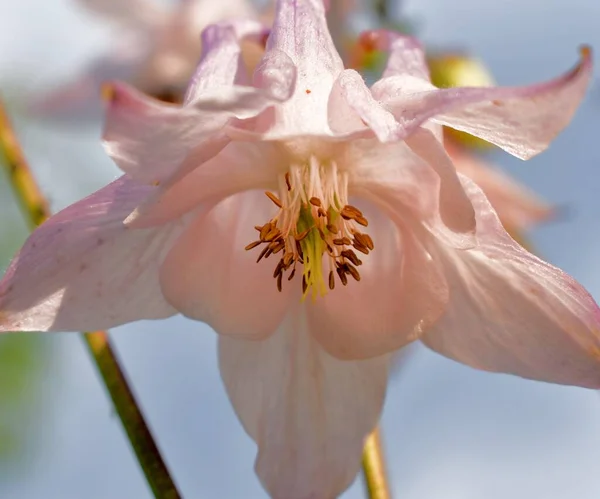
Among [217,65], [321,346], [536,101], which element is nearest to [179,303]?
[321,346]

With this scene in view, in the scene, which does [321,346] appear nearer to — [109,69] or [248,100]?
[248,100]

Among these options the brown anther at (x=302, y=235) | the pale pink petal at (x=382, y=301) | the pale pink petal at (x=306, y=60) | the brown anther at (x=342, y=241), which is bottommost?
the pale pink petal at (x=382, y=301)

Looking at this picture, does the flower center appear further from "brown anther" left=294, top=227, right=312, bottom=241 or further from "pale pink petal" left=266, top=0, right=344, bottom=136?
"pale pink petal" left=266, top=0, right=344, bottom=136

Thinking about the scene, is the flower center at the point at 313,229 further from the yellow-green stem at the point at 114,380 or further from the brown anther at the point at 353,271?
the yellow-green stem at the point at 114,380

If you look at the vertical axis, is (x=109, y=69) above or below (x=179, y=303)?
above

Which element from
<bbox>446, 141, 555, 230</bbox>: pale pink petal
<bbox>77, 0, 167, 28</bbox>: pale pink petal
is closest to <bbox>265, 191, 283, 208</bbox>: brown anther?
<bbox>446, 141, 555, 230</bbox>: pale pink petal

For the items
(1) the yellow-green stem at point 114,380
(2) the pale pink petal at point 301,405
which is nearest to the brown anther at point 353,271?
(2) the pale pink petal at point 301,405

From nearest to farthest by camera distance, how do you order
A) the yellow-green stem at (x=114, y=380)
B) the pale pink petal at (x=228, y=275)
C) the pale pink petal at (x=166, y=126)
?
1. the pale pink petal at (x=166, y=126)
2. the yellow-green stem at (x=114, y=380)
3. the pale pink petal at (x=228, y=275)
